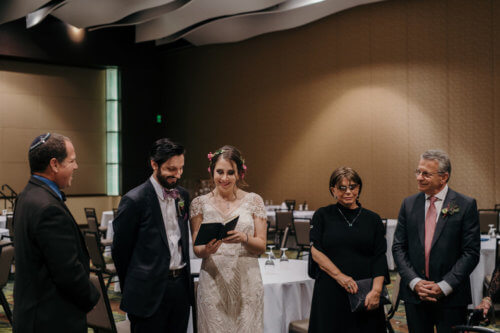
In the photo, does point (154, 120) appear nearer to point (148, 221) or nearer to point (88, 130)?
point (88, 130)

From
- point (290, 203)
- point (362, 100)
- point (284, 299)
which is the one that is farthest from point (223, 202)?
point (290, 203)

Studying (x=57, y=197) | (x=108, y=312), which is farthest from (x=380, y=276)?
(x=57, y=197)

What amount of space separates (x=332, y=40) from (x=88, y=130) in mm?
7001

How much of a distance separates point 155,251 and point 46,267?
1.93 ft

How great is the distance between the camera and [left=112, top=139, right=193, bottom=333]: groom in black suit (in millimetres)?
2553

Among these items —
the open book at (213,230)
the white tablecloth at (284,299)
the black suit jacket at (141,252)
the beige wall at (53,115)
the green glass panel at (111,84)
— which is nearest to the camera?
the black suit jacket at (141,252)

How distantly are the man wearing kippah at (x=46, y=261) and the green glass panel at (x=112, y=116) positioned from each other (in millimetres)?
13325

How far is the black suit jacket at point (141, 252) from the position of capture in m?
2.54

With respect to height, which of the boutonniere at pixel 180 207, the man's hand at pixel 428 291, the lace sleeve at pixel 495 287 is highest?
the boutonniere at pixel 180 207

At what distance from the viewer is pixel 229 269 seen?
3033 millimetres

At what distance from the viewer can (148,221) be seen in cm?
260

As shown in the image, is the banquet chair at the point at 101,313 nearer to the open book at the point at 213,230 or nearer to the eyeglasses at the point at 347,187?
the open book at the point at 213,230

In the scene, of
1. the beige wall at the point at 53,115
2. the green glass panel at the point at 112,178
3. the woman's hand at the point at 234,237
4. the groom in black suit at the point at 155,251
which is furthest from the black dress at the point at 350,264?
A: the green glass panel at the point at 112,178

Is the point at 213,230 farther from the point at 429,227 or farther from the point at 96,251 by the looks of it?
the point at 96,251
